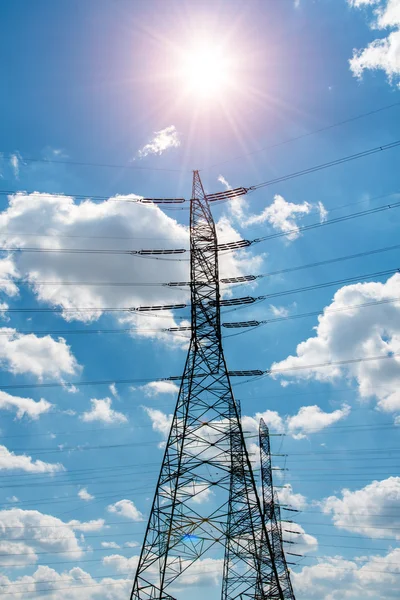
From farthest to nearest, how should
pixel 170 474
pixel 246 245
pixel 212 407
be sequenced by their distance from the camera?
pixel 246 245
pixel 212 407
pixel 170 474

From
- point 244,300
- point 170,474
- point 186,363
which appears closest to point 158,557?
point 170,474

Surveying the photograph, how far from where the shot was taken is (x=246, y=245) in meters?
39.8

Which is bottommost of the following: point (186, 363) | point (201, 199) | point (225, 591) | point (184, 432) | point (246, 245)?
point (225, 591)

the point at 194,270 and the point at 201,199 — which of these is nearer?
the point at 194,270

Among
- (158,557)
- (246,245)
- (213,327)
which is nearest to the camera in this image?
(158,557)

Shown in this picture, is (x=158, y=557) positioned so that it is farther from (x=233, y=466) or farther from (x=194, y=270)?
(x=194, y=270)

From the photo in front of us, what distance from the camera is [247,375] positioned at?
37.6m

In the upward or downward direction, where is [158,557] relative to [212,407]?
downward

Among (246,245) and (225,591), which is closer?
(246,245)

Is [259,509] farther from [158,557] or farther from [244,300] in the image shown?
[244,300]

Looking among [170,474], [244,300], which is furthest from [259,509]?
[244,300]

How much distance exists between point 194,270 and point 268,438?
28382 mm

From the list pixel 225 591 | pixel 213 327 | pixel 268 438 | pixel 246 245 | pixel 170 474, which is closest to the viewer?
pixel 170 474

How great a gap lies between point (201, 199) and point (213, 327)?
36.3ft
